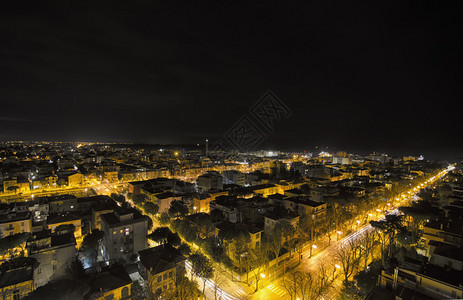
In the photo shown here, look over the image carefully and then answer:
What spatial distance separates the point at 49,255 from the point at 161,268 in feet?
18.1

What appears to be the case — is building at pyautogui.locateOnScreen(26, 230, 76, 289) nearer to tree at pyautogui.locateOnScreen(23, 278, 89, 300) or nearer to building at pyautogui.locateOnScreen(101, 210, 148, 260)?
building at pyautogui.locateOnScreen(101, 210, 148, 260)

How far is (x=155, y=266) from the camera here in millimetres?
8898

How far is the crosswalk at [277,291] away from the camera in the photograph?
A: 9.24 metres

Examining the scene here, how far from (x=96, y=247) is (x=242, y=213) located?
980 cm

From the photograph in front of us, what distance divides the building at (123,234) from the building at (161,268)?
2.60 meters

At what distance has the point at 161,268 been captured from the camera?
8836 millimetres

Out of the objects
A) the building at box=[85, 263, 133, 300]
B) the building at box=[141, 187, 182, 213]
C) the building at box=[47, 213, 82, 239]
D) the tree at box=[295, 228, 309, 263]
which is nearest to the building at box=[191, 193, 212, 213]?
the building at box=[141, 187, 182, 213]

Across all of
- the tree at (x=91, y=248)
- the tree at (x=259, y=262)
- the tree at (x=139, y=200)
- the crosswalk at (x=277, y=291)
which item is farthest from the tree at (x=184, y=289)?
the tree at (x=139, y=200)

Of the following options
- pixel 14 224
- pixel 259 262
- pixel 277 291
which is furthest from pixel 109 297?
pixel 14 224

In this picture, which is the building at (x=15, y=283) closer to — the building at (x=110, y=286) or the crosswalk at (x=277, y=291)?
the building at (x=110, y=286)

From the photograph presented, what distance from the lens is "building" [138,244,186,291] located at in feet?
28.5

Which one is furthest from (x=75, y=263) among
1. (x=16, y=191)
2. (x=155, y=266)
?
(x=16, y=191)

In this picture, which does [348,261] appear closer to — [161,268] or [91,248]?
[161,268]

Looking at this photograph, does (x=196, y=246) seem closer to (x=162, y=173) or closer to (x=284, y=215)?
(x=284, y=215)
